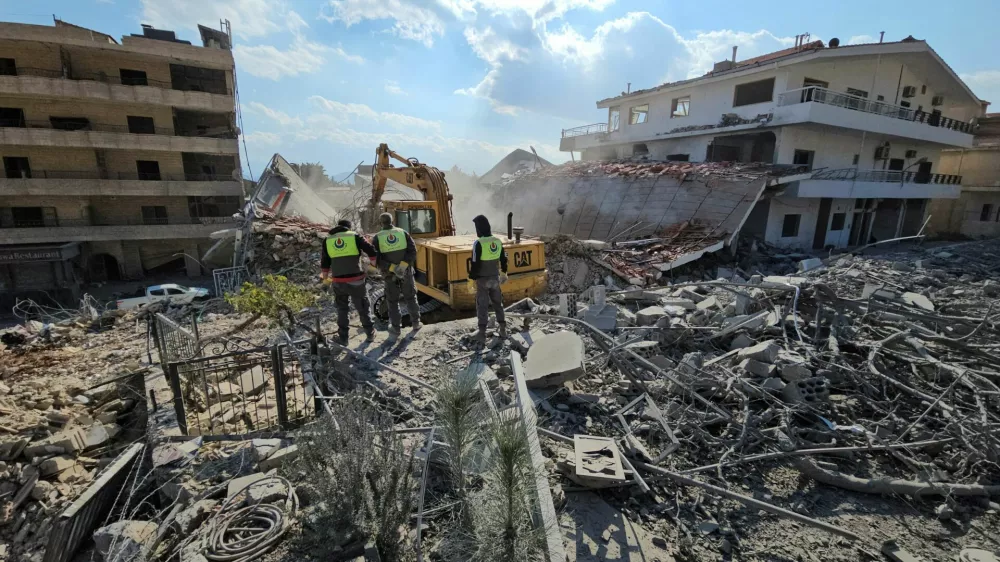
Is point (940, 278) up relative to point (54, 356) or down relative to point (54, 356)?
up

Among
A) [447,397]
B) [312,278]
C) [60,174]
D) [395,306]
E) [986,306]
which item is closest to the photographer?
[447,397]

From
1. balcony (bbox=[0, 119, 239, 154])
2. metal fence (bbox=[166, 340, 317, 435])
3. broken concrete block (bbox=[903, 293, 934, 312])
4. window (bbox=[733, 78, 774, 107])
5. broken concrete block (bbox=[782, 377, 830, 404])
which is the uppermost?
window (bbox=[733, 78, 774, 107])

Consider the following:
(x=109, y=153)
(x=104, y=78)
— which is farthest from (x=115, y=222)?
(x=104, y=78)

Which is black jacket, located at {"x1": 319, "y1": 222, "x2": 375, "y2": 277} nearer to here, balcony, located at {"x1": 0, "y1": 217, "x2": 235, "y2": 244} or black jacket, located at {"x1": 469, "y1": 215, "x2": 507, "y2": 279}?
black jacket, located at {"x1": 469, "y1": 215, "x2": 507, "y2": 279}

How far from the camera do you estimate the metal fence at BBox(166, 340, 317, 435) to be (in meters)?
4.34

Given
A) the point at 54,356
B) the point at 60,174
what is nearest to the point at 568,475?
the point at 54,356

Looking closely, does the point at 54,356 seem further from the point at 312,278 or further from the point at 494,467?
the point at 494,467

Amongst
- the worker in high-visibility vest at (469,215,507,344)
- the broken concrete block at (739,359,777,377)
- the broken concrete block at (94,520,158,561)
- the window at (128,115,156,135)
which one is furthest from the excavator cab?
the window at (128,115,156,135)

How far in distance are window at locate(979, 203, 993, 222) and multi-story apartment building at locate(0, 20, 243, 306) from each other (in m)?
40.4

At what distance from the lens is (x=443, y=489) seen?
11.4 feet

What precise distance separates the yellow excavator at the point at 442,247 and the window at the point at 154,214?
17.0 metres

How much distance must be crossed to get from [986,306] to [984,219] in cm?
2649

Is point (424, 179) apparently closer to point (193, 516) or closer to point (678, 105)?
point (193, 516)

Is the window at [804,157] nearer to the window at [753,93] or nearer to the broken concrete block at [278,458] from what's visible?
the window at [753,93]
